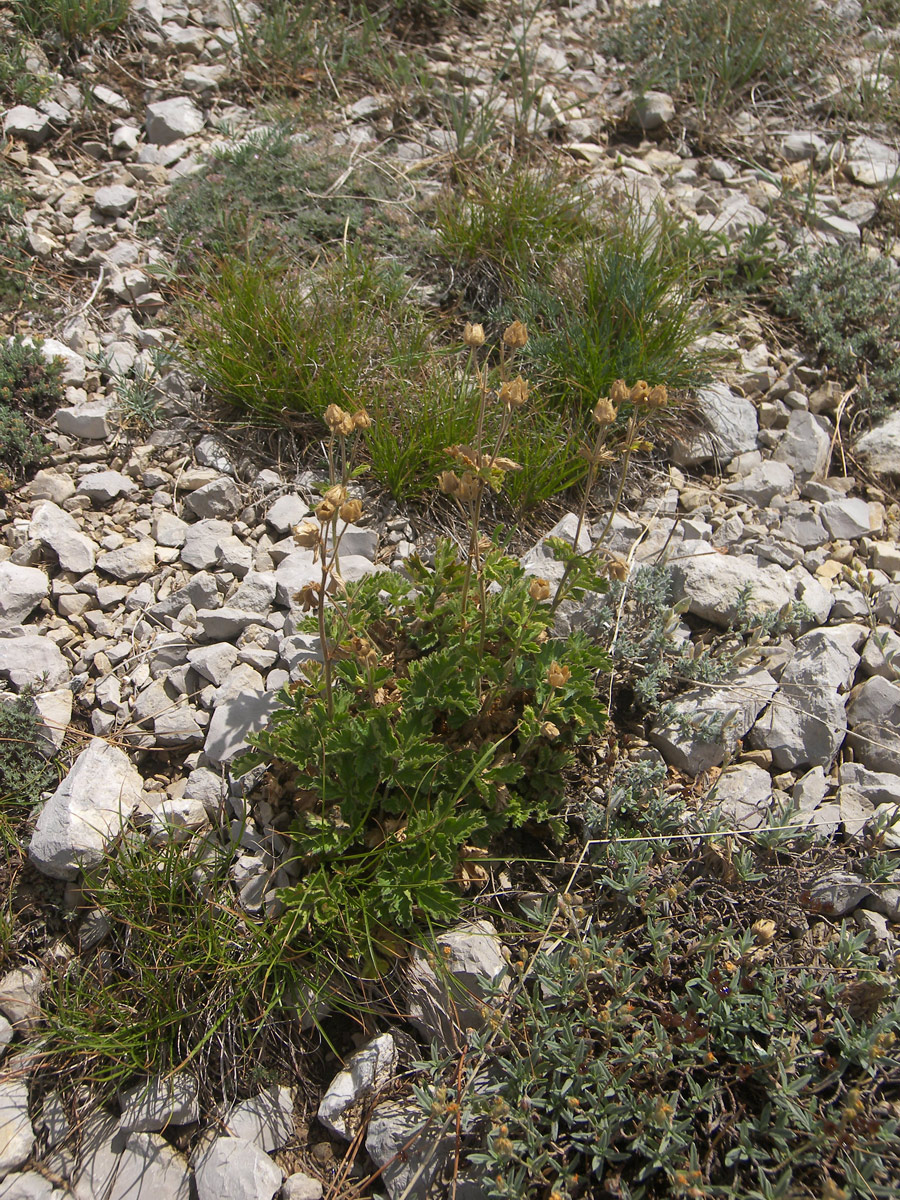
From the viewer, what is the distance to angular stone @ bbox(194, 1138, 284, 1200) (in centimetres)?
209

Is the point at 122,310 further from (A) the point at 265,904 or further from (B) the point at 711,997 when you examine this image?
(B) the point at 711,997

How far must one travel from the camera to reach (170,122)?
14.4 feet

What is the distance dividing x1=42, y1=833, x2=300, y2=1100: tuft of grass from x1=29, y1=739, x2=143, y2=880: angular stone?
0.08 meters

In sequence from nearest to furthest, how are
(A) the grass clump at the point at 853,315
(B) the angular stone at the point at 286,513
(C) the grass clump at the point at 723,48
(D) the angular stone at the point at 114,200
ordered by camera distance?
(B) the angular stone at the point at 286,513
(A) the grass clump at the point at 853,315
(D) the angular stone at the point at 114,200
(C) the grass clump at the point at 723,48

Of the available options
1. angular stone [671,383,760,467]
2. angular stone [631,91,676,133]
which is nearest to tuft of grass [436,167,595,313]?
angular stone [671,383,760,467]

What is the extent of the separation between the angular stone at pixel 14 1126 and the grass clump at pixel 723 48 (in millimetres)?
5425

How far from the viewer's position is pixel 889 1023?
206cm

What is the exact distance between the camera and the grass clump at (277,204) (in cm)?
388

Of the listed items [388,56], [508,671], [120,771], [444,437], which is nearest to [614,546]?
[444,437]

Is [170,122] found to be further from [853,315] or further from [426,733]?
[426,733]

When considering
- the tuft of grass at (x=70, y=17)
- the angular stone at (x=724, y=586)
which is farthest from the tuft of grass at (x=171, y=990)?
the tuft of grass at (x=70, y=17)

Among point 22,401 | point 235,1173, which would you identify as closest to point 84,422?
point 22,401

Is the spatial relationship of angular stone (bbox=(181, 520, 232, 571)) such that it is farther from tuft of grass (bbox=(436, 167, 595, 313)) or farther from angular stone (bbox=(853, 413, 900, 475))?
angular stone (bbox=(853, 413, 900, 475))

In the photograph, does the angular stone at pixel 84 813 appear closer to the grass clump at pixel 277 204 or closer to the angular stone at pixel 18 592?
the angular stone at pixel 18 592
